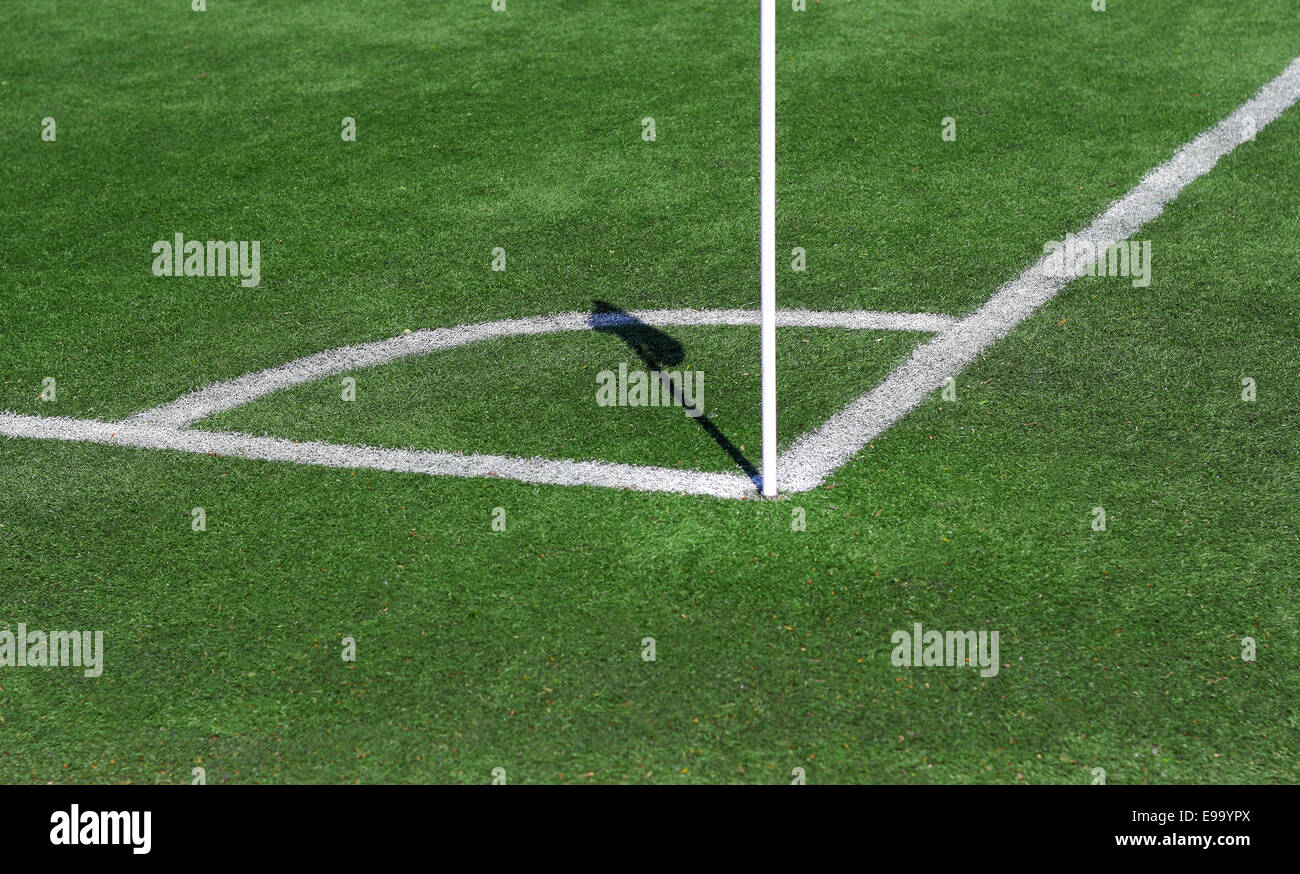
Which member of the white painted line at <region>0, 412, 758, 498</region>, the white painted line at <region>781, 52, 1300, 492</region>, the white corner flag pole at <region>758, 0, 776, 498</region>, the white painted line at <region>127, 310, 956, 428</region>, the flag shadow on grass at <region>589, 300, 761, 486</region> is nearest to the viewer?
the white corner flag pole at <region>758, 0, 776, 498</region>

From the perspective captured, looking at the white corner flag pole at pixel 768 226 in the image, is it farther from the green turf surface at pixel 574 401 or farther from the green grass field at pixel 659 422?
the green turf surface at pixel 574 401

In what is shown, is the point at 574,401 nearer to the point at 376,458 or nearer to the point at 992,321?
the point at 376,458

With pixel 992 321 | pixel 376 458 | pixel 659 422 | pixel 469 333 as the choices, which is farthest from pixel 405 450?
pixel 992 321

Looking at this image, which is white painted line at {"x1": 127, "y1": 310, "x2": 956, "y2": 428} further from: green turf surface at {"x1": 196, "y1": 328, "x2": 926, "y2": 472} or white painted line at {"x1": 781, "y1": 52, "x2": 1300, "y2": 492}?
white painted line at {"x1": 781, "y1": 52, "x2": 1300, "y2": 492}

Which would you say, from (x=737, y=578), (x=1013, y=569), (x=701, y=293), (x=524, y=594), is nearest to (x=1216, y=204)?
(x=701, y=293)

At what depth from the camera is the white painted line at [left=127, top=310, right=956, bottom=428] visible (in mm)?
7234

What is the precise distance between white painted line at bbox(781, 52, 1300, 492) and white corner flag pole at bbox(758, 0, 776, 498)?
324mm

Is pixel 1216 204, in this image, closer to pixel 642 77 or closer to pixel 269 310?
pixel 642 77

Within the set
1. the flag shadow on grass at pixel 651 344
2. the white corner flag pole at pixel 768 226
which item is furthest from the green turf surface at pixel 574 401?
the white corner flag pole at pixel 768 226

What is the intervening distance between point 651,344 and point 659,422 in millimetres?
884

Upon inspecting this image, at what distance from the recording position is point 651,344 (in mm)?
7469

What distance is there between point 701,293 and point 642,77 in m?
4.02

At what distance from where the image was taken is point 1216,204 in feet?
29.0

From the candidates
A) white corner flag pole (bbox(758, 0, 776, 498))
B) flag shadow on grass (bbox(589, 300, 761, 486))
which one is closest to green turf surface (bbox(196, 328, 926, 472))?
flag shadow on grass (bbox(589, 300, 761, 486))
